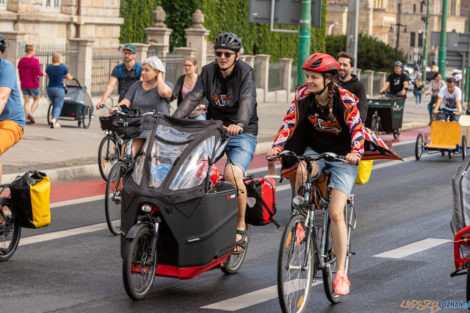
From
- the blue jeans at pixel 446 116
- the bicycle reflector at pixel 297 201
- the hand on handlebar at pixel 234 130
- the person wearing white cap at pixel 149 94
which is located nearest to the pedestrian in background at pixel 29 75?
the blue jeans at pixel 446 116

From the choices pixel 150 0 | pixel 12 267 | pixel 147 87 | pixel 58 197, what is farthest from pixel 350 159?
pixel 150 0

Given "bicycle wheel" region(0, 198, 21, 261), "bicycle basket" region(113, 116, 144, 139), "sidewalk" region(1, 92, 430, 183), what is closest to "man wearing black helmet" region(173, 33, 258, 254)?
"bicycle wheel" region(0, 198, 21, 261)

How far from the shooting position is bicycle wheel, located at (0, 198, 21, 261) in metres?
8.77

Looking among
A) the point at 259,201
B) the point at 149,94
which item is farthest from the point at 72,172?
the point at 259,201

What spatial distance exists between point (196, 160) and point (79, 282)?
4.88ft

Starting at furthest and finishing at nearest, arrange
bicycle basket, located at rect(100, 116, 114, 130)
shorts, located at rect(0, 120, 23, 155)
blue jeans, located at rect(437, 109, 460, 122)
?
1. blue jeans, located at rect(437, 109, 460, 122)
2. bicycle basket, located at rect(100, 116, 114, 130)
3. shorts, located at rect(0, 120, 23, 155)

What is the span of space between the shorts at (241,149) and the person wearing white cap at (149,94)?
2773 mm

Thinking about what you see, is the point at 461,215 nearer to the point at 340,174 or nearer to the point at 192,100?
the point at 340,174

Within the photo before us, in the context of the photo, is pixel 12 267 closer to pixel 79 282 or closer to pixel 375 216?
pixel 79 282

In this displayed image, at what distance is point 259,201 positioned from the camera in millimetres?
8273

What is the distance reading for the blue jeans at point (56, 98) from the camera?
2256 cm

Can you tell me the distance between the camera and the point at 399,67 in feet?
81.7

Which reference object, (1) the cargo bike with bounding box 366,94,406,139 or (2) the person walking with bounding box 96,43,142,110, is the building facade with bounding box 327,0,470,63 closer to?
(1) the cargo bike with bounding box 366,94,406,139

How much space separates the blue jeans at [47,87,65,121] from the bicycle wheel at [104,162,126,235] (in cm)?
1220
